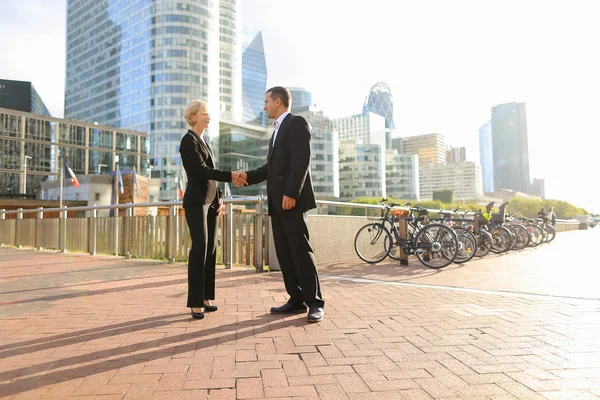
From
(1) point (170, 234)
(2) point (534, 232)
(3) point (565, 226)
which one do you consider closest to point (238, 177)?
(1) point (170, 234)

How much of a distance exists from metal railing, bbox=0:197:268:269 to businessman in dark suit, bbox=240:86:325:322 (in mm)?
2647

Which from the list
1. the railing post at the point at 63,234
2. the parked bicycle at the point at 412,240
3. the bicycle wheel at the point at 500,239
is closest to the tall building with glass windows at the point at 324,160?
the bicycle wheel at the point at 500,239

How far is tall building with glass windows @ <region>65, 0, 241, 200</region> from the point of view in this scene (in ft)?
279

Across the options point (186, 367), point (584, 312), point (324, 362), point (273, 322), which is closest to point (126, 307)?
point (273, 322)

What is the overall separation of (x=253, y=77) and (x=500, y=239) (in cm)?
14376

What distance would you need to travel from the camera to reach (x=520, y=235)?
1253 cm

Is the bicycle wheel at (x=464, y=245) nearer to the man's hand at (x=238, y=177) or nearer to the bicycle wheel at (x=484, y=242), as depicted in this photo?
the bicycle wheel at (x=484, y=242)

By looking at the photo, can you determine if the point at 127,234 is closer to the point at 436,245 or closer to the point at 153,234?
the point at 153,234

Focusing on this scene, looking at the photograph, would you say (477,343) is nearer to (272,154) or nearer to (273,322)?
(273,322)

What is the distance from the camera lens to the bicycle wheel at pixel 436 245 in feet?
24.3

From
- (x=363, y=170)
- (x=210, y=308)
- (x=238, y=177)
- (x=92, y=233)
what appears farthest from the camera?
(x=363, y=170)

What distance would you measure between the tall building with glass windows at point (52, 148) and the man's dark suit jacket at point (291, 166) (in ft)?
234

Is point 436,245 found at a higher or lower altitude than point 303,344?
higher

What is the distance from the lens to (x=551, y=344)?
108 inches
